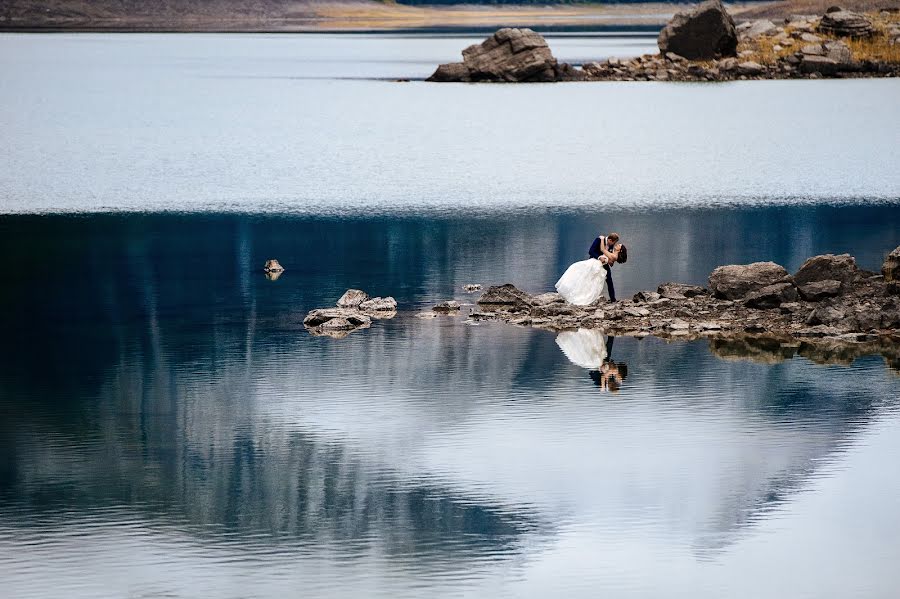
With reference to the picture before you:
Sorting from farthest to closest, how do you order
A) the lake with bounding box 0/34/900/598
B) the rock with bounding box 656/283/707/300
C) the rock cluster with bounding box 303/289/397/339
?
the rock with bounding box 656/283/707/300 → the rock cluster with bounding box 303/289/397/339 → the lake with bounding box 0/34/900/598

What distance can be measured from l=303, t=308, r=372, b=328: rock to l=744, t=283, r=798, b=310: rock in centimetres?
659

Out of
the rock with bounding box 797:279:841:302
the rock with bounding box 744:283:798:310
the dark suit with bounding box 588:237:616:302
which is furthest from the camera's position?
the dark suit with bounding box 588:237:616:302

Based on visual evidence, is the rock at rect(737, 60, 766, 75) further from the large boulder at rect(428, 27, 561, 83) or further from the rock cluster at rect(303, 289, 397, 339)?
the rock cluster at rect(303, 289, 397, 339)

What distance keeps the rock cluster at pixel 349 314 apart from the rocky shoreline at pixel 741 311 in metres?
0.02

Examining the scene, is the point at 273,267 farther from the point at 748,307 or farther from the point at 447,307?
the point at 748,307

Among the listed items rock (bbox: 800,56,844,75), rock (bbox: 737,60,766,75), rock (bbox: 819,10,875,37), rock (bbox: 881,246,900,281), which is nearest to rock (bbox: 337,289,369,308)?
rock (bbox: 881,246,900,281)

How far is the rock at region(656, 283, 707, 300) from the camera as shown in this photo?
85.6ft

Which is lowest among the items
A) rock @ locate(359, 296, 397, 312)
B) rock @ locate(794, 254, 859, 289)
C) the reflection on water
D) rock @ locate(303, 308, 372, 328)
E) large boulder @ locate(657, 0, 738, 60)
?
the reflection on water

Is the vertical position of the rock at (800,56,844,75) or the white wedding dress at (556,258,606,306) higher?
the rock at (800,56,844,75)

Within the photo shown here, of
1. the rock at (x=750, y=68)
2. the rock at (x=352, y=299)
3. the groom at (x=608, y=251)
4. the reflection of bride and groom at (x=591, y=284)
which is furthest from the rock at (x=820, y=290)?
the rock at (x=750, y=68)

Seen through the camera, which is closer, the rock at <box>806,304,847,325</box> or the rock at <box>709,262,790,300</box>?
the rock at <box>806,304,847,325</box>

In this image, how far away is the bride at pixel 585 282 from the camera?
85.6 ft

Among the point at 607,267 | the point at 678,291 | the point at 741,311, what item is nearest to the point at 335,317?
the point at 607,267

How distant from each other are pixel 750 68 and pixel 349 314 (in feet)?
252
